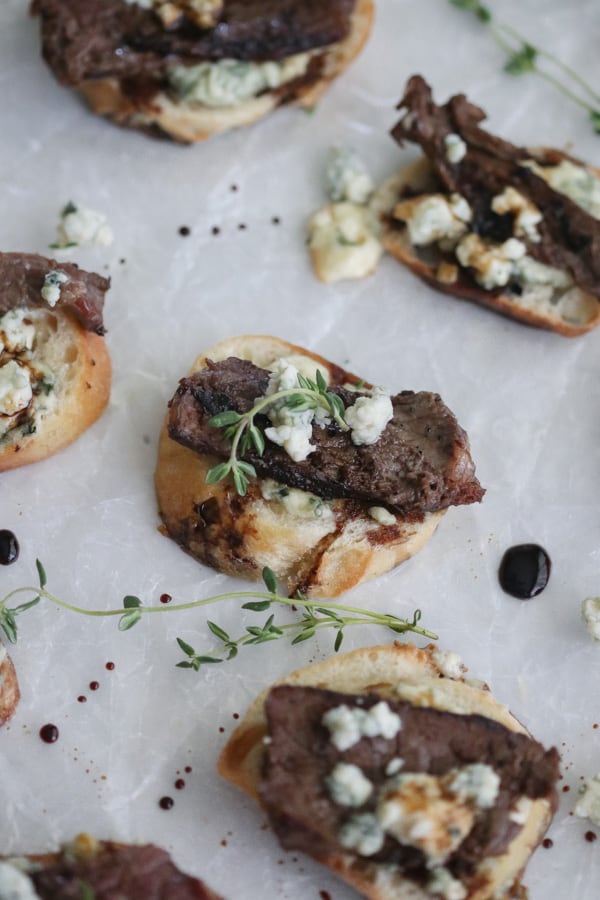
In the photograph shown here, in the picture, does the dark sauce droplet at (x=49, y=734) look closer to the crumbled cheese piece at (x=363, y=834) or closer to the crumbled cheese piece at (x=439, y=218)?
the crumbled cheese piece at (x=363, y=834)

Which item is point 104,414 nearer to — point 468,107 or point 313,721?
point 313,721

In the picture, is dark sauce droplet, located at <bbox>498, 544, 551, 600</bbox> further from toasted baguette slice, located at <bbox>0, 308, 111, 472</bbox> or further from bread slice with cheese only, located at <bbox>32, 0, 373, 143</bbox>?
bread slice with cheese only, located at <bbox>32, 0, 373, 143</bbox>

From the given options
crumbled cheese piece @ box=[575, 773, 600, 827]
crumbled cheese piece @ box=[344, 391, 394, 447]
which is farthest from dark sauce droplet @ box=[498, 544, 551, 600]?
crumbled cheese piece @ box=[344, 391, 394, 447]

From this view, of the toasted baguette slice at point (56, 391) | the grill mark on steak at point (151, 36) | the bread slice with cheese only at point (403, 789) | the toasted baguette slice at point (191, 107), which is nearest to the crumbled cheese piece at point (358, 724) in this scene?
the bread slice with cheese only at point (403, 789)

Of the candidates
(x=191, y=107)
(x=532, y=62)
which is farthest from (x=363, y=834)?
(x=532, y=62)

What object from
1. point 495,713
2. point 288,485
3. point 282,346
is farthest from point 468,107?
point 495,713

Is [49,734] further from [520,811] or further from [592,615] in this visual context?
[592,615]
